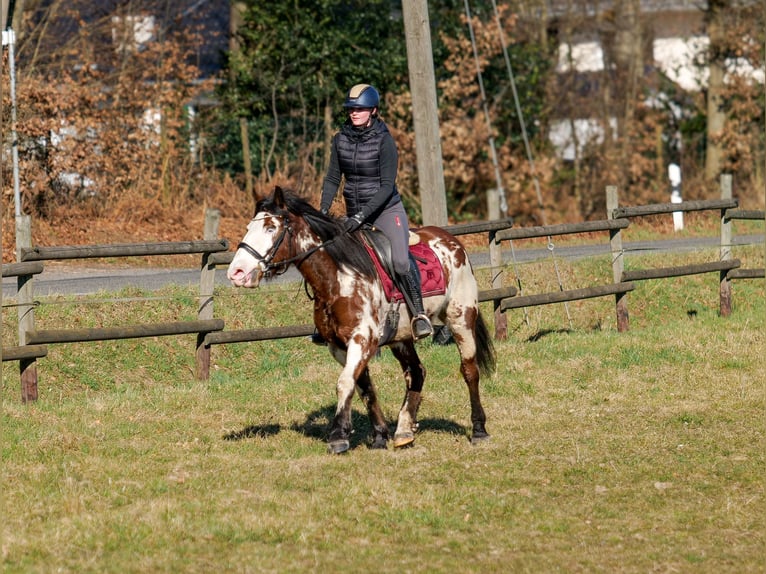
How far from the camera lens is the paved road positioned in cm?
1686

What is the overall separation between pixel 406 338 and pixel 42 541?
3781mm

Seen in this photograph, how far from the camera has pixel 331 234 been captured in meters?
9.28

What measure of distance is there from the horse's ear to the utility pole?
6.59 metres

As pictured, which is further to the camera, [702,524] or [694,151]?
[694,151]

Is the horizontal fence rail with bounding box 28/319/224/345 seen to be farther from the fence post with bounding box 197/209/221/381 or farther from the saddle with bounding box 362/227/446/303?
the saddle with bounding box 362/227/446/303

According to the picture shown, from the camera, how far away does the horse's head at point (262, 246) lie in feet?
28.5

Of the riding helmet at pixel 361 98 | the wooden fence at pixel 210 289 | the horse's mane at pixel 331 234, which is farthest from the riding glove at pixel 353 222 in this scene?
the wooden fence at pixel 210 289

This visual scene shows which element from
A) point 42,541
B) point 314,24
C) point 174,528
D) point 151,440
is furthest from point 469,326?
point 314,24

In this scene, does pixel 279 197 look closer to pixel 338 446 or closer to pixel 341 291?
pixel 341 291

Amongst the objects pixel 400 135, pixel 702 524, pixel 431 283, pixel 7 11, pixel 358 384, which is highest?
pixel 7 11

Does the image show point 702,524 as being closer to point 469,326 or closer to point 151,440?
point 469,326

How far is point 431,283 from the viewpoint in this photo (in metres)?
10.0

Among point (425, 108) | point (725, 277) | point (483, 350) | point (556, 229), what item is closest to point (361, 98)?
point (483, 350)

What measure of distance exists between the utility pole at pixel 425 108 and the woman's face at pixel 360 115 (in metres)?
6.01
